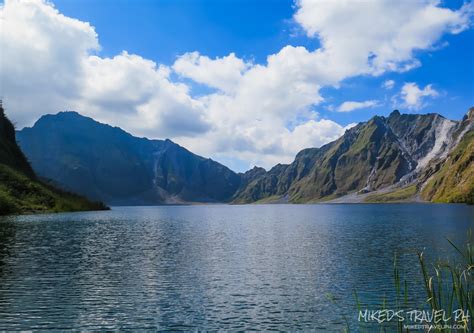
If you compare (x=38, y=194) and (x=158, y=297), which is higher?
(x=38, y=194)

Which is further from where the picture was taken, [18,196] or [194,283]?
[18,196]

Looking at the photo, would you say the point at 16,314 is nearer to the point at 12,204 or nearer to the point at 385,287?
the point at 385,287

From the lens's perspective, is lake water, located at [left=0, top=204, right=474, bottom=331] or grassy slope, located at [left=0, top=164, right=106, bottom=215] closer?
lake water, located at [left=0, top=204, right=474, bottom=331]

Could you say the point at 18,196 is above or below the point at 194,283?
above

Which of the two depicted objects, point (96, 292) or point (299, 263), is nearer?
point (96, 292)

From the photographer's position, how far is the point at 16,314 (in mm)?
34031

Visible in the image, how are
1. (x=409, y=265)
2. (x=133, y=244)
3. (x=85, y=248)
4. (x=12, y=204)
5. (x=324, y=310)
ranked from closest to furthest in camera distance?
(x=324, y=310) < (x=409, y=265) < (x=85, y=248) < (x=133, y=244) < (x=12, y=204)

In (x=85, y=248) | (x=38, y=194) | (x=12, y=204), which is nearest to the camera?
(x=85, y=248)

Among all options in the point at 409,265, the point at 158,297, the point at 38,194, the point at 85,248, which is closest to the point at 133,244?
the point at 85,248

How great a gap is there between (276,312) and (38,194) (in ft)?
629

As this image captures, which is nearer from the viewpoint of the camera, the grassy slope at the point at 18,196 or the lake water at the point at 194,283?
the lake water at the point at 194,283

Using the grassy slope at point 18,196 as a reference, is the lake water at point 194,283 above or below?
below

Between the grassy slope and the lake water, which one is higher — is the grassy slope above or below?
above

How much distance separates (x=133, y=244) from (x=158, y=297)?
47.3 meters
